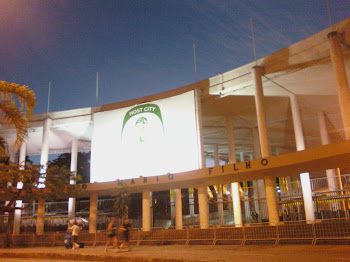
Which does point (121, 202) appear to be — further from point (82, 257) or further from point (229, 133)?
point (229, 133)

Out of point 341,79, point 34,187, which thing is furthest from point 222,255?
point 34,187

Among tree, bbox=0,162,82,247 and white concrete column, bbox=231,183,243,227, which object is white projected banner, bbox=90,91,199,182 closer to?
tree, bbox=0,162,82,247

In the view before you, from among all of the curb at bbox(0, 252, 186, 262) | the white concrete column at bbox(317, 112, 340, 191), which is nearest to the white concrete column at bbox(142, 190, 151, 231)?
the curb at bbox(0, 252, 186, 262)

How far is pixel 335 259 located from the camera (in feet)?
29.6

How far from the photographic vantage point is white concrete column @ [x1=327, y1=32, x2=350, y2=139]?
17.4 m

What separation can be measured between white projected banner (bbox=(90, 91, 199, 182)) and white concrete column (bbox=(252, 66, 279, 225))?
187 inches

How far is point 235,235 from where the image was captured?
15.9 metres

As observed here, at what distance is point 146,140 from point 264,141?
30.8 feet

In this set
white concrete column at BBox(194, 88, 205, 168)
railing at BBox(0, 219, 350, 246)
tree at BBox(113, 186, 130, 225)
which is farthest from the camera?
white concrete column at BBox(194, 88, 205, 168)

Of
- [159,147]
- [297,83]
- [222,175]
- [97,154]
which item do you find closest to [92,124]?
[97,154]

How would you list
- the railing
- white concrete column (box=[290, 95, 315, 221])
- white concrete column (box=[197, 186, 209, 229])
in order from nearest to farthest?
the railing
white concrete column (box=[197, 186, 209, 229])
white concrete column (box=[290, 95, 315, 221])

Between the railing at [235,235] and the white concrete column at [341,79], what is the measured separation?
524 cm

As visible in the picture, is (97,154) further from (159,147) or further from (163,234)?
(163,234)

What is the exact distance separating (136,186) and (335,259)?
15.8m
